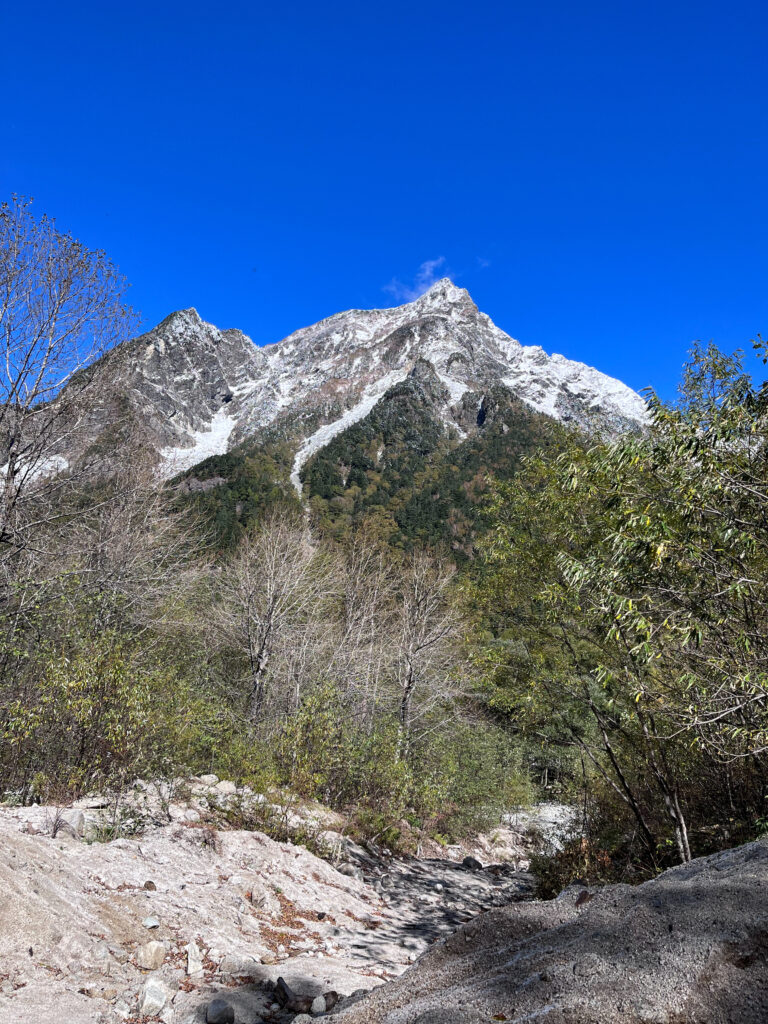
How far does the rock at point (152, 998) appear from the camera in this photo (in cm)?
373

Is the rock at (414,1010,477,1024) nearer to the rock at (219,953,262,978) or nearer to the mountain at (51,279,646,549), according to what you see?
the rock at (219,953,262,978)

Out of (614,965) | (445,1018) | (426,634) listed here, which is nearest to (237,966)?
(445,1018)

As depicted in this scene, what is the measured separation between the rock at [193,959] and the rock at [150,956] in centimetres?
21

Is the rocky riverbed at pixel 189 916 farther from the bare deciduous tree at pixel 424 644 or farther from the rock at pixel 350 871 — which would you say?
the bare deciduous tree at pixel 424 644

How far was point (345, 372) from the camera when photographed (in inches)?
5827

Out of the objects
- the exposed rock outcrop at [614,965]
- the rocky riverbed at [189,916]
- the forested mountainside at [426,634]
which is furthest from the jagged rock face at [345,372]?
the exposed rock outcrop at [614,965]

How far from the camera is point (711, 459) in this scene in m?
4.84

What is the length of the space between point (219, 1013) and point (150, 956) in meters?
1.10

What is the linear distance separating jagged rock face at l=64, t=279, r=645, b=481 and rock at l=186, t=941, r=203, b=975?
91.5 m

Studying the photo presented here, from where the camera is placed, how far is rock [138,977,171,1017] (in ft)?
12.2

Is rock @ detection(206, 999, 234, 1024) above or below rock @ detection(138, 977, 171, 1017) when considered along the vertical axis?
below

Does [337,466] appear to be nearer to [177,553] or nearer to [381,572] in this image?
[381,572]

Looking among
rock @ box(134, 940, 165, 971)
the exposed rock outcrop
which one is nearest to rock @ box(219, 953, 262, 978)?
rock @ box(134, 940, 165, 971)

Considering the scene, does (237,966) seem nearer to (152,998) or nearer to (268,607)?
(152,998)
